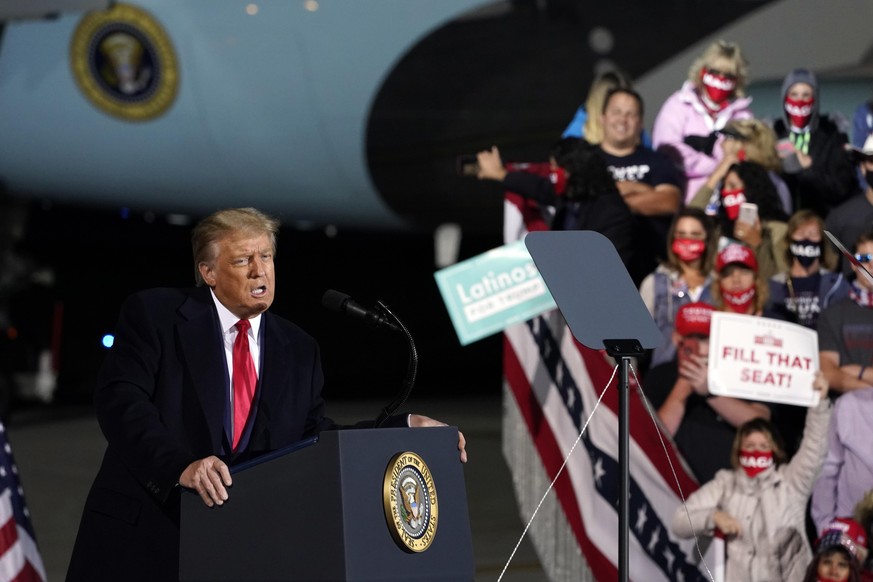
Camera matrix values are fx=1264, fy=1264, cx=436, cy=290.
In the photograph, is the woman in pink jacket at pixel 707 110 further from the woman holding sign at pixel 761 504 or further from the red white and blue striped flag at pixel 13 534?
the red white and blue striped flag at pixel 13 534

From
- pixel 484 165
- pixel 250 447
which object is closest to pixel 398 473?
pixel 250 447

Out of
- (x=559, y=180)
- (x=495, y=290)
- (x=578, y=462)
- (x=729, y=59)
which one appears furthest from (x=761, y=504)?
(x=729, y=59)

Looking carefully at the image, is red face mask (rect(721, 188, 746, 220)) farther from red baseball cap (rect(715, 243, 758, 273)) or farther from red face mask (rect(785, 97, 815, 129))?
red face mask (rect(785, 97, 815, 129))

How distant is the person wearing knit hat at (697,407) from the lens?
15.8 ft

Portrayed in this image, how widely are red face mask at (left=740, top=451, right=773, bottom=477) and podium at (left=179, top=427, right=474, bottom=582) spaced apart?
233 cm

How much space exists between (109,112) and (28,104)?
57cm

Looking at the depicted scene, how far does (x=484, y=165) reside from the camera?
529 cm

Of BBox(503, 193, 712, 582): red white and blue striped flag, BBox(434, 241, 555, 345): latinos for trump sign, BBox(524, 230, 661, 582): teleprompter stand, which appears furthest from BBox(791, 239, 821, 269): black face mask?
BBox(524, 230, 661, 582): teleprompter stand

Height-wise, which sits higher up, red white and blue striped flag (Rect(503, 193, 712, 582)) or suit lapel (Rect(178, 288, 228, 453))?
suit lapel (Rect(178, 288, 228, 453))

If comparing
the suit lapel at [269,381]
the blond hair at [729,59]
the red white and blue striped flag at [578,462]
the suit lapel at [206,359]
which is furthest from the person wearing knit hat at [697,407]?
the suit lapel at [206,359]

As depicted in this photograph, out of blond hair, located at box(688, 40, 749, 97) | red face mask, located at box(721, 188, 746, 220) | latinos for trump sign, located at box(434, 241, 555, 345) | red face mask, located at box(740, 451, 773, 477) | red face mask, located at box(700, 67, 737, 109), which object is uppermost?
blond hair, located at box(688, 40, 749, 97)

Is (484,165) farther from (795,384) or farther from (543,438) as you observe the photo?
(795,384)

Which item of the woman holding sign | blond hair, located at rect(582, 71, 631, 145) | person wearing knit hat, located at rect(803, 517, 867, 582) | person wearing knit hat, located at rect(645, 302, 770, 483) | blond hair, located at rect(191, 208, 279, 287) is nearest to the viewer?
blond hair, located at rect(191, 208, 279, 287)

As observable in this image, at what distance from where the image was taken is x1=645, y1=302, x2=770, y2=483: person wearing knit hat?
4.80m
